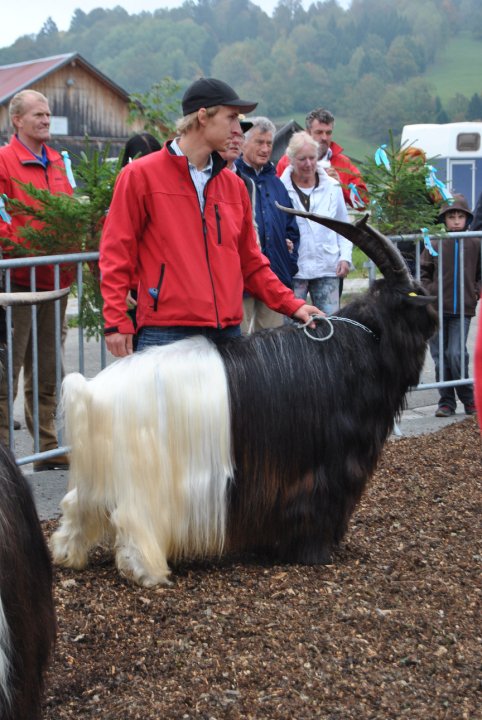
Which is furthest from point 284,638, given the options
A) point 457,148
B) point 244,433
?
point 457,148

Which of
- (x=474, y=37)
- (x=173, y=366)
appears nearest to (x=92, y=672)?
(x=173, y=366)

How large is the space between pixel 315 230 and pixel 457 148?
15.9 meters

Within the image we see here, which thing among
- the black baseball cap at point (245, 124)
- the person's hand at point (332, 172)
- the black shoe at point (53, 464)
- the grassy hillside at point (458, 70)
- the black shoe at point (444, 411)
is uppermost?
the grassy hillside at point (458, 70)

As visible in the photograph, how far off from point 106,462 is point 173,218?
117cm

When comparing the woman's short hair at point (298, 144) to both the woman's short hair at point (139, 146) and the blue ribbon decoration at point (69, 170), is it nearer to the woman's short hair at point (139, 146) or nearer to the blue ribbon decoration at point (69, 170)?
the woman's short hair at point (139, 146)

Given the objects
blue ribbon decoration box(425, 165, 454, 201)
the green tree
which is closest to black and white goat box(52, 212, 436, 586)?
the green tree

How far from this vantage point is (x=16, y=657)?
2939 millimetres

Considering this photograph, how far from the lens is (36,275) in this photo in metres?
6.38

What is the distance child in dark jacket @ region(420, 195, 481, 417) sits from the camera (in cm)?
853

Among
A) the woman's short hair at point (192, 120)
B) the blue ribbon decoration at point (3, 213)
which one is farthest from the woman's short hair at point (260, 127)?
the woman's short hair at point (192, 120)

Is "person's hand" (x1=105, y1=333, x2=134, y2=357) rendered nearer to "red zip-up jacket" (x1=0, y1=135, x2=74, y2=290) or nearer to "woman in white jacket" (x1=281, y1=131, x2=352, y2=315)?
"red zip-up jacket" (x1=0, y1=135, x2=74, y2=290)

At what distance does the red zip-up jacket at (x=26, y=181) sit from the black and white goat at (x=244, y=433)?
1.92m

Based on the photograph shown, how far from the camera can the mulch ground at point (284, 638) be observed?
11.3ft

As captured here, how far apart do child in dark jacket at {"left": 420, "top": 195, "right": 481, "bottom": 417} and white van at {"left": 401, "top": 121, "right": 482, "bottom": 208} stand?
45.5 ft
